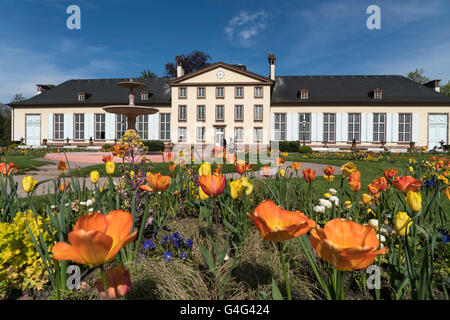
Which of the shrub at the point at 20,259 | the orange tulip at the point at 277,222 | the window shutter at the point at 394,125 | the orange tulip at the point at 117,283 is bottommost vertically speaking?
the shrub at the point at 20,259

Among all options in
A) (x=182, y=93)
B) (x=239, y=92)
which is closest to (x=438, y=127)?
(x=239, y=92)

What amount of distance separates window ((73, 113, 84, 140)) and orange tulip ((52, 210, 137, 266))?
34.2 meters

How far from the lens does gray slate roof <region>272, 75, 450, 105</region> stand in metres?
27.9

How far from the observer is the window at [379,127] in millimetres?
28125

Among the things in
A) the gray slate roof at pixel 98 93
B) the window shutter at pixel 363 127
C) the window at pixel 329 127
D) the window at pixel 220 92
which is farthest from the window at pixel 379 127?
the gray slate roof at pixel 98 93

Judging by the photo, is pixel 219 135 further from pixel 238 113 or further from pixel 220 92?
pixel 220 92

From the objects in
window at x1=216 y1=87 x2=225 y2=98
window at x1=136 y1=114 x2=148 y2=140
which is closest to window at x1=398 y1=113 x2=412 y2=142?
window at x1=216 y1=87 x2=225 y2=98

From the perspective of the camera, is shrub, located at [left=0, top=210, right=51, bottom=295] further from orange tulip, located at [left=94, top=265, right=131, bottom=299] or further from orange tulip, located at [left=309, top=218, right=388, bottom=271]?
orange tulip, located at [left=309, top=218, right=388, bottom=271]

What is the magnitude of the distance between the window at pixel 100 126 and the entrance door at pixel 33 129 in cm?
716

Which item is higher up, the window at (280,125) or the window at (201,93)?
the window at (201,93)

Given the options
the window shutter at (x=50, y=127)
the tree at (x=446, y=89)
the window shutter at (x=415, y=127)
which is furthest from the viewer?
the tree at (x=446, y=89)

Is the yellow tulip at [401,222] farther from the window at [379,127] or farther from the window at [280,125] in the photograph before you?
the window at [379,127]

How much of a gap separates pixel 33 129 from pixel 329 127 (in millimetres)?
34973
